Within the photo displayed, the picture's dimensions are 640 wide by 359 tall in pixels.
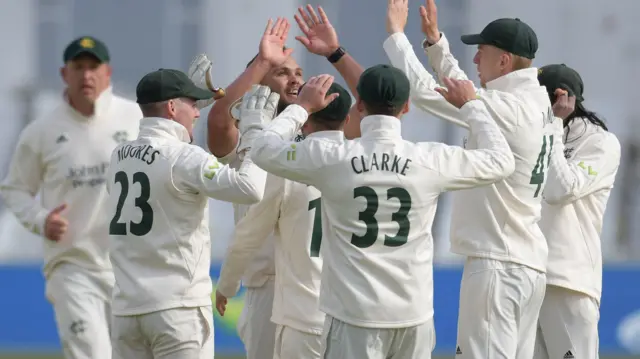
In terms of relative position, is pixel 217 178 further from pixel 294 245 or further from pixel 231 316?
pixel 231 316

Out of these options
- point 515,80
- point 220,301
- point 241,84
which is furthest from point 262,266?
point 515,80

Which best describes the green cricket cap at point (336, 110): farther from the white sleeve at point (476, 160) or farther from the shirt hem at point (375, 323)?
the shirt hem at point (375, 323)

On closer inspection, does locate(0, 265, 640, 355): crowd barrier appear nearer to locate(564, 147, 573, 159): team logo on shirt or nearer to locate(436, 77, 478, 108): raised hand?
locate(564, 147, 573, 159): team logo on shirt

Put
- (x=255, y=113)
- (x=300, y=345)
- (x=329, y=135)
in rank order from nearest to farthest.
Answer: (x=255, y=113)
(x=329, y=135)
(x=300, y=345)

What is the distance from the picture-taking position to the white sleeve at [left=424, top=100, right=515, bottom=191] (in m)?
6.34

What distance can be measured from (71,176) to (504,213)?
2.55m

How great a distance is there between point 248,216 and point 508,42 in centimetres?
170

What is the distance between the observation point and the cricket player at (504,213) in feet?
23.8

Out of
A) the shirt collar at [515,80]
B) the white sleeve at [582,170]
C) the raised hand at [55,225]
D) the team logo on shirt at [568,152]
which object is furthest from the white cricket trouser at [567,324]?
the raised hand at [55,225]

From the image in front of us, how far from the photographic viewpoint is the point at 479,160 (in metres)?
6.41

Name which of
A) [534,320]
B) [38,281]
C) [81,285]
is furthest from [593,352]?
[38,281]

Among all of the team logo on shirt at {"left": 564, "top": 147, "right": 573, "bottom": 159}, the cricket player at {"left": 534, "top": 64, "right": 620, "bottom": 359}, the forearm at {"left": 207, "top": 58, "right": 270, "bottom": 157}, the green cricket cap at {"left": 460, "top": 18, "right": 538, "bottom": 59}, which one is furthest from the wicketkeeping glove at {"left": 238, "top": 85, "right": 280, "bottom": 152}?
the team logo on shirt at {"left": 564, "top": 147, "right": 573, "bottom": 159}

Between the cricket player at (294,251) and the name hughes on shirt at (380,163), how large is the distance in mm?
860

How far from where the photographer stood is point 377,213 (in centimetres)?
622
